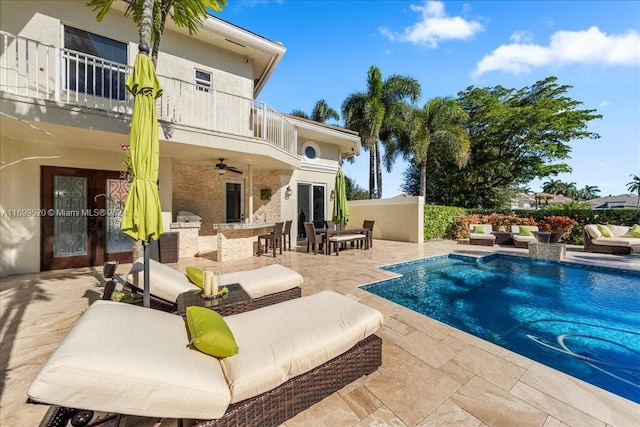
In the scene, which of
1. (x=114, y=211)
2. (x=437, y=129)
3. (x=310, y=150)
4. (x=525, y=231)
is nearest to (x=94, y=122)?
(x=114, y=211)

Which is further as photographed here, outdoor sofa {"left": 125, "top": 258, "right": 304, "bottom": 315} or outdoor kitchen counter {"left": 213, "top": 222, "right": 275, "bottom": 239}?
outdoor kitchen counter {"left": 213, "top": 222, "right": 275, "bottom": 239}

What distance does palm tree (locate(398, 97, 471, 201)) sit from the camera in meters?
18.5

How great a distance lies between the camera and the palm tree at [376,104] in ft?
61.4

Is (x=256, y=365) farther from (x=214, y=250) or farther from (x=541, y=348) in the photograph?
(x=214, y=250)

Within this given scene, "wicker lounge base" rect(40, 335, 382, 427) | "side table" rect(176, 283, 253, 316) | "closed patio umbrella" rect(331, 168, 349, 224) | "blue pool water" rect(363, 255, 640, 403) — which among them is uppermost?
"closed patio umbrella" rect(331, 168, 349, 224)

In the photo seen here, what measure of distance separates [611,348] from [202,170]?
12.0 metres

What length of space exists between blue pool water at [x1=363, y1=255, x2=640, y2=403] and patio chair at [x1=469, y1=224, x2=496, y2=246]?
3217mm

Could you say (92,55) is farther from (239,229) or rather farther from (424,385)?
(424,385)

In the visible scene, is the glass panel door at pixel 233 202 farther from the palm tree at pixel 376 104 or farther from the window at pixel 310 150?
the palm tree at pixel 376 104

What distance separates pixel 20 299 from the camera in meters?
4.64

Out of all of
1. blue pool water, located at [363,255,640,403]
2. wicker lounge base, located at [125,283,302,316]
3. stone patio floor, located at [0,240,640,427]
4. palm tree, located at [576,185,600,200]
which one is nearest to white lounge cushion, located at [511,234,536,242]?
blue pool water, located at [363,255,640,403]

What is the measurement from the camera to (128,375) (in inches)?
58.0

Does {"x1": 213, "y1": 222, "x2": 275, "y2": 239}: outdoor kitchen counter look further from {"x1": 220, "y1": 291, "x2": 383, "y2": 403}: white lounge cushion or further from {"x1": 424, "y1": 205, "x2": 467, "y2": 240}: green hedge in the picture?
{"x1": 424, "y1": 205, "x2": 467, "y2": 240}: green hedge

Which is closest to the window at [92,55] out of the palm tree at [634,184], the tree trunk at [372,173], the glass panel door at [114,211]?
the glass panel door at [114,211]
